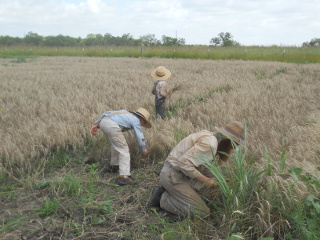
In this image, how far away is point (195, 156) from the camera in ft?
11.1

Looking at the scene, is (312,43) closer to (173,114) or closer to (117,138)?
(173,114)

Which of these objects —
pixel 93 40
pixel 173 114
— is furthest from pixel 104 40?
pixel 173 114

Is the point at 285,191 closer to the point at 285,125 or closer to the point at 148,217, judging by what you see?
the point at 148,217

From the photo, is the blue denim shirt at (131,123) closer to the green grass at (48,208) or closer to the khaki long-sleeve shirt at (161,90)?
the green grass at (48,208)

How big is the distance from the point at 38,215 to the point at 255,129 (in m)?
3.15

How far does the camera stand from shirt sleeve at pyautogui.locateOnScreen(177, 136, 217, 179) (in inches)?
133

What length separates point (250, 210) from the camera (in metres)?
2.92

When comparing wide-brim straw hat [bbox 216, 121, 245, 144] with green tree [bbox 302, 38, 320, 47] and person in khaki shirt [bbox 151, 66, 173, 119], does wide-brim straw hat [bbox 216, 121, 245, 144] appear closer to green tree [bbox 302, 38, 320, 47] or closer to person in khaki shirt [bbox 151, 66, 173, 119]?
person in khaki shirt [bbox 151, 66, 173, 119]

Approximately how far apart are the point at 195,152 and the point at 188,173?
0.22 meters

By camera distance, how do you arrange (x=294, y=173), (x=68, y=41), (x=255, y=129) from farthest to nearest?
(x=68, y=41) < (x=255, y=129) < (x=294, y=173)

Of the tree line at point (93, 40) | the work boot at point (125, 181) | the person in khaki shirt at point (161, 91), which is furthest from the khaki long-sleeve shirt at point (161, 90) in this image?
the tree line at point (93, 40)

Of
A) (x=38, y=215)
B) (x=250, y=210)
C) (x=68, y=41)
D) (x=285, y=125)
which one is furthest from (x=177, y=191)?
(x=68, y=41)

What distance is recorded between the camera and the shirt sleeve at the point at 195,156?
3377 millimetres

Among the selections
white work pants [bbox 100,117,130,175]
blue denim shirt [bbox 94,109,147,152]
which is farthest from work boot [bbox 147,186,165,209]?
blue denim shirt [bbox 94,109,147,152]
